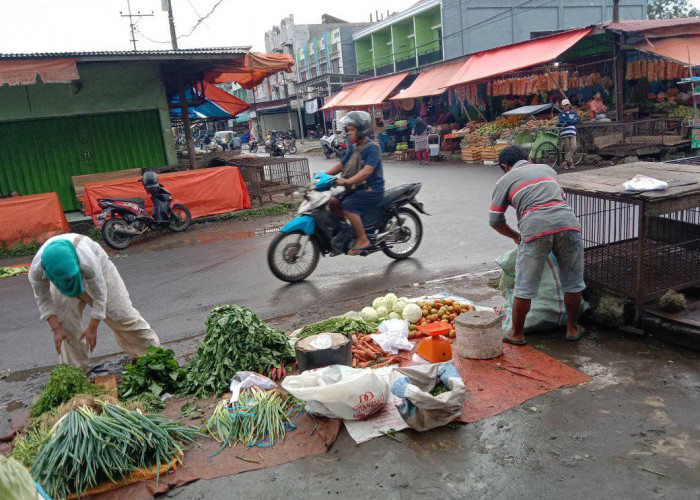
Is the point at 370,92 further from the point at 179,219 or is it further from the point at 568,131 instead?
the point at 179,219

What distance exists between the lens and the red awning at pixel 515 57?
53.3ft

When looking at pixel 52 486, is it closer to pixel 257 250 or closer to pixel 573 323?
pixel 573 323

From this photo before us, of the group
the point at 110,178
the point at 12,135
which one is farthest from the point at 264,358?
the point at 12,135

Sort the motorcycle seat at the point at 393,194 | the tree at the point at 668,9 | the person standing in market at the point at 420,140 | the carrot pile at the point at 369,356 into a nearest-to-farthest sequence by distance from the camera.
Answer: the carrot pile at the point at 369,356, the motorcycle seat at the point at 393,194, the person standing in market at the point at 420,140, the tree at the point at 668,9

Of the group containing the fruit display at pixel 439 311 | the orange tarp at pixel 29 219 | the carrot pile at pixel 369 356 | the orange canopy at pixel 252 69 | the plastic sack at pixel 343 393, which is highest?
the orange canopy at pixel 252 69

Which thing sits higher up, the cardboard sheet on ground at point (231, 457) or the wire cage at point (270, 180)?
the wire cage at point (270, 180)

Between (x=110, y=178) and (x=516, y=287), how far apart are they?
12.4 m

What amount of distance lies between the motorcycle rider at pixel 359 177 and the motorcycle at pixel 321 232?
0.39 ft

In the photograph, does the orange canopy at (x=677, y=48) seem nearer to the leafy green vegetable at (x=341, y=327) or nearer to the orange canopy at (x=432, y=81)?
the orange canopy at (x=432, y=81)

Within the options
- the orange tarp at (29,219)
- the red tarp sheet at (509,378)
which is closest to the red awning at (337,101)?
the orange tarp at (29,219)

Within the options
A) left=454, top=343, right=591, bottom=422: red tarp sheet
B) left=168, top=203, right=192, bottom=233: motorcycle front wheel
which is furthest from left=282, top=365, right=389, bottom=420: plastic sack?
left=168, top=203, right=192, bottom=233: motorcycle front wheel

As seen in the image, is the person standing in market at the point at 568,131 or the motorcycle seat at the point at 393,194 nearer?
the motorcycle seat at the point at 393,194

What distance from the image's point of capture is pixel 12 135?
1422 centimetres

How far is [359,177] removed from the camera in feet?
24.1
